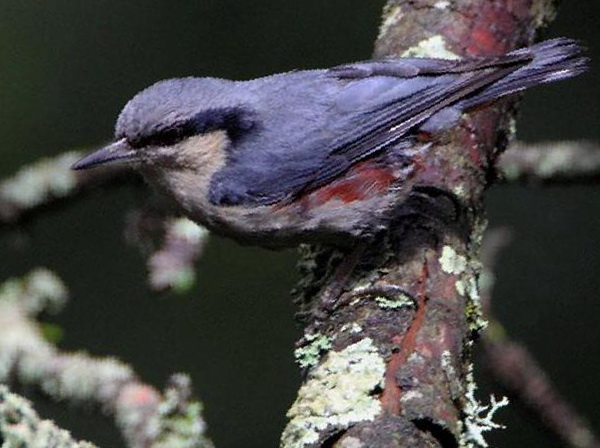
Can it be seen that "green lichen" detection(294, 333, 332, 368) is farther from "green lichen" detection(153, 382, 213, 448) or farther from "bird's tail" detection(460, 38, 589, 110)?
"bird's tail" detection(460, 38, 589, 110)

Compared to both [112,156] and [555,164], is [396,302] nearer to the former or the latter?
[112,156]

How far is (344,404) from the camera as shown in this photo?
237 centimetres

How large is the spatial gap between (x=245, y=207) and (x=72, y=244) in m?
1.99

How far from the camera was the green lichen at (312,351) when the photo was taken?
265 cm

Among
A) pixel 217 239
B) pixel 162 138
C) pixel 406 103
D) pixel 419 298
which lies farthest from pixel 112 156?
pixel 217 239

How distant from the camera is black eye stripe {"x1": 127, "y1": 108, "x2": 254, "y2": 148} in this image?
120 inches

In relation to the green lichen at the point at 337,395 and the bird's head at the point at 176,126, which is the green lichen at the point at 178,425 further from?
the bird's head at the point at 176,126

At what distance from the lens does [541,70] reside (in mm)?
3152

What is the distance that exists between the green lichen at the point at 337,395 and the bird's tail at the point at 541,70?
86cm

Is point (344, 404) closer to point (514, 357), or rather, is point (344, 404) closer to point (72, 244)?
point (514, 357)

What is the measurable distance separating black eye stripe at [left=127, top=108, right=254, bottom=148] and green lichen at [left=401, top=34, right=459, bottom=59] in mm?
503

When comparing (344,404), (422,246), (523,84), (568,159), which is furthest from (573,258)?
(344,404)

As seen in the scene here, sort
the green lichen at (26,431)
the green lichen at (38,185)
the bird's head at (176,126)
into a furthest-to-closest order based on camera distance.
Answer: the green lichen at (38,185) → the bird's head at (176,126) → the green lichen at (26,431)

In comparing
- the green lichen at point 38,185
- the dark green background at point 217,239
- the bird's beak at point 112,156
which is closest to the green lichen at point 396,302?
the bird's beak at point 112,156
